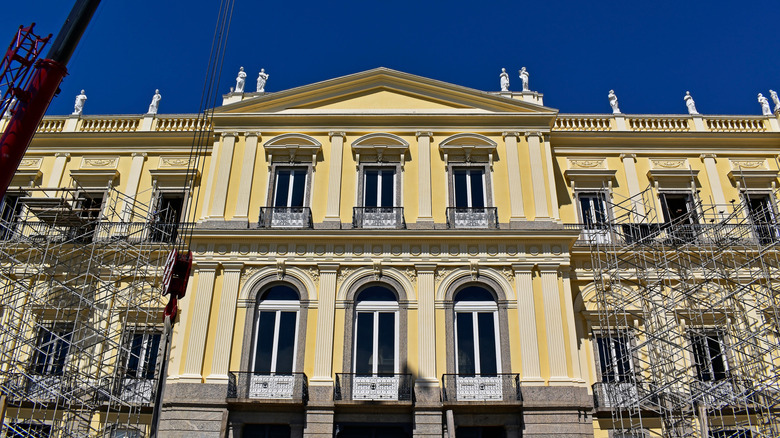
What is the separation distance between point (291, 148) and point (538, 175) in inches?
306

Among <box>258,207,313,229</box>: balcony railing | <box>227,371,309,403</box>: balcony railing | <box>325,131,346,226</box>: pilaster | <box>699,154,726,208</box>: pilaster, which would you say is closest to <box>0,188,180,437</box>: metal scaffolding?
<box>227,371,309,403</box>: balcony railing

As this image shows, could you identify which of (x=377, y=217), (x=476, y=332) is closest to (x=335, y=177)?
(x=377, y=217)

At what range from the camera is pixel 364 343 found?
18.9 meters

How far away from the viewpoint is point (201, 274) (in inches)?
767

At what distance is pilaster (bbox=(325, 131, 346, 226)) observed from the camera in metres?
20.4

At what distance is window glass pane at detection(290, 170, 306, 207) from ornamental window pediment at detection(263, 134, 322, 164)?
1.52ft

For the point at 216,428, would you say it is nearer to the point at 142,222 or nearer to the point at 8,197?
the point at 142,222

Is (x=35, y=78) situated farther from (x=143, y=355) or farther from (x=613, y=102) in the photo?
(x=613, y=102)

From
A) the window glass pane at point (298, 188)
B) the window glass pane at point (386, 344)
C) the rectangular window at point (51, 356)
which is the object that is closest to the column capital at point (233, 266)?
the window glass pane at point (298, 188)

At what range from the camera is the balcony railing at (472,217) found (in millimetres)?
20203

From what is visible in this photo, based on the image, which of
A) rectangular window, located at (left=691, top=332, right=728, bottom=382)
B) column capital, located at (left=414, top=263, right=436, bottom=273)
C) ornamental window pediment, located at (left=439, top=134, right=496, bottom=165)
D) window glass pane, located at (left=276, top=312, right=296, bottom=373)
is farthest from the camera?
ornamental window pediment, located at (left=439, top=134, right=496, bottom=165)

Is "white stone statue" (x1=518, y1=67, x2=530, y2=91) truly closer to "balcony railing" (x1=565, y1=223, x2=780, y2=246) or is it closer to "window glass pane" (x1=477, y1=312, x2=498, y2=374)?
"balcony railing" (x1=565, y1=223, x2=780, y2=246)

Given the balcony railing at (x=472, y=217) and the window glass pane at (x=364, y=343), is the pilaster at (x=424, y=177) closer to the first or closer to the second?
the balcony railing at (x=472, y=217)

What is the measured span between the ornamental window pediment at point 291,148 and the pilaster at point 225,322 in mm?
3977
